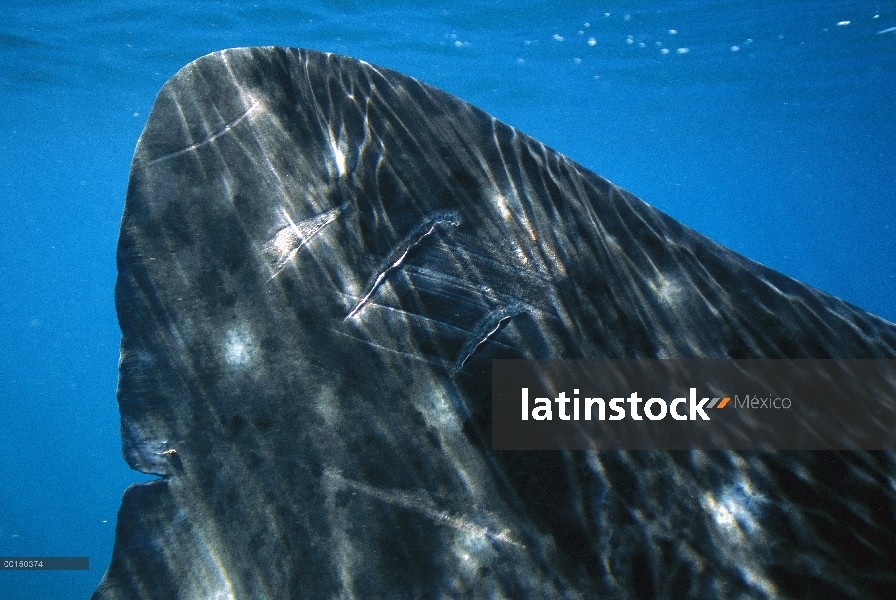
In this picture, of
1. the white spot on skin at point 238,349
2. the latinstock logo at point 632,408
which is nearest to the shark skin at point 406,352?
the white spot on skin at point 238,349

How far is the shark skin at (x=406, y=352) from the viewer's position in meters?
1.65

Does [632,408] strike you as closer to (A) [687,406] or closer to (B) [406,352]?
(A) [687,406]

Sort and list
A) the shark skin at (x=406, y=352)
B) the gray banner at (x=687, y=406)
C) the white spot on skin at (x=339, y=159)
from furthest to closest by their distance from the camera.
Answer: the white spot on skin at (x=339, y=159)
the gray banner at (x=687, y=406)
the shark skin at (x=406, y=352)

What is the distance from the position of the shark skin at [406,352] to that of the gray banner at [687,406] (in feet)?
0.17

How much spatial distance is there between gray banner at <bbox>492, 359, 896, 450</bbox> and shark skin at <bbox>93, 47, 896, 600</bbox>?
53 millimetres

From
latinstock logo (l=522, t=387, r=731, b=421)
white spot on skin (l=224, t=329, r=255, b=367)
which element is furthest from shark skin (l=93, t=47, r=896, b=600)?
latinstock logo (l=522, t=387, r=731, b=421)

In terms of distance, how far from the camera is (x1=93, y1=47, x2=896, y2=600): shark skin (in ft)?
5.40

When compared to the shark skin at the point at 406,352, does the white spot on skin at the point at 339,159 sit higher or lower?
higher

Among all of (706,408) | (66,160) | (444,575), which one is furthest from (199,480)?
(66,160)

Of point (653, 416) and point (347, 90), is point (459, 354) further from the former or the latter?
point (347, 90)

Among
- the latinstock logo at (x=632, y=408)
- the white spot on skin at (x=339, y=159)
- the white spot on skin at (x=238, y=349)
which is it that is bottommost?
the latinstock logo at (x=632, y=408)

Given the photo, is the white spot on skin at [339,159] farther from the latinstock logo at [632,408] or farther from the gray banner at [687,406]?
the latinstock logo at [632,408]

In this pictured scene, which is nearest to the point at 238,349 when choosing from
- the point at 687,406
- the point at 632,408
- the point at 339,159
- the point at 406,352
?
the point at 406,352

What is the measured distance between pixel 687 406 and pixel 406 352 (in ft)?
3.35
